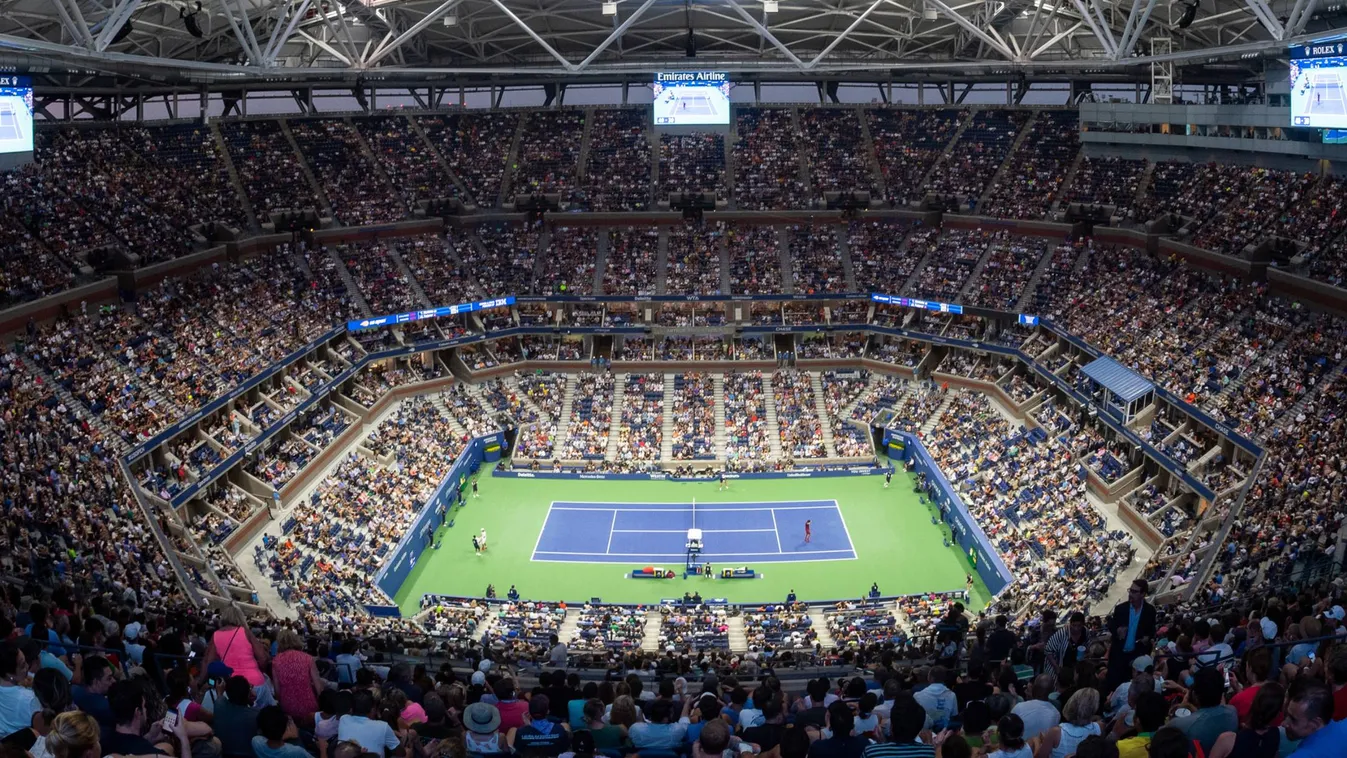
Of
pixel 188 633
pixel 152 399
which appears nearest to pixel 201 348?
pixel 152 399

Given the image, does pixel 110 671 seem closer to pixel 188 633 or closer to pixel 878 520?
pixel 188 633

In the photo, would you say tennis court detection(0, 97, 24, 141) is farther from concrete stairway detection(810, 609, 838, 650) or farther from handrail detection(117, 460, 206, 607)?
concrete stairway detection(810, 609, 838, 650)

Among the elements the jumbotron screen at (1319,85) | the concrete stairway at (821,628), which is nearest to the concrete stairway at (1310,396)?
the jumbotron screen at (1319,85)

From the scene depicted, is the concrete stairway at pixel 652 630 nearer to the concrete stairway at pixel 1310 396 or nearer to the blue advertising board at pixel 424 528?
the blue advertising board at pixel 424 528

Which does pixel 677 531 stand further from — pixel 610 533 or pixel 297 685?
pixel 297 685

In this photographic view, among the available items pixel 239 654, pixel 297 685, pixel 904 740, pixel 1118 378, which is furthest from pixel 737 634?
pixel 904 740
